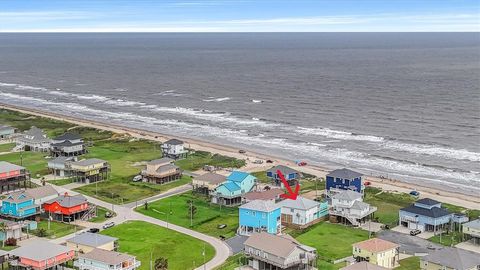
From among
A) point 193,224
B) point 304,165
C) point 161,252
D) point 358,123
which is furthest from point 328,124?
point 161,252

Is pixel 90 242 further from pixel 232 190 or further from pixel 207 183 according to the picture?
pixel 207 183

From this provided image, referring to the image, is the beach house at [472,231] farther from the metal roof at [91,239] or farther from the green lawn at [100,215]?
the green lawn at [100,215]

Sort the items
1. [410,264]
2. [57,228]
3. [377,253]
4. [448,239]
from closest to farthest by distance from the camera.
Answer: [377,253]
[410,264]
[448,239]
[57,228]

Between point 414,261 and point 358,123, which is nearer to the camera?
point 414,261

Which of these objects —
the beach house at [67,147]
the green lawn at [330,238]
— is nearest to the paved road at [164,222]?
the green lawn at [330,238]

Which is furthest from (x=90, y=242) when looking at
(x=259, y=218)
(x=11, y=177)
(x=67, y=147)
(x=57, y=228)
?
(x=67, y=147)

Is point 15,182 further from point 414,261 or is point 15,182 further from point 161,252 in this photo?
point 414,261
